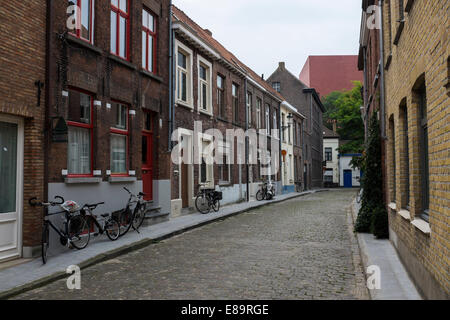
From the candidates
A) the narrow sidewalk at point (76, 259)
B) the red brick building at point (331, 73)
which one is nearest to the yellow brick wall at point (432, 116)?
the narrow sidewalk at point (76, 259)

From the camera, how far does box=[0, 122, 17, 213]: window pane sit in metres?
7.42

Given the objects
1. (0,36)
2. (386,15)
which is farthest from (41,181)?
(386,15)

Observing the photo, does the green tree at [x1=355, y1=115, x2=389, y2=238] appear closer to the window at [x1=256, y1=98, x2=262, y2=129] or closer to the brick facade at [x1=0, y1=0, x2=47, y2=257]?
the brick facade at [x1=0, y1=0, x2=47, y2=257]

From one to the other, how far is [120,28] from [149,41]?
1.70 m

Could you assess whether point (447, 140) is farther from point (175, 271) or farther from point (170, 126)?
point (170, 126)

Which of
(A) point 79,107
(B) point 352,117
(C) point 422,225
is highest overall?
(B) point 352,117

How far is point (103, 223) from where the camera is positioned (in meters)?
9.48

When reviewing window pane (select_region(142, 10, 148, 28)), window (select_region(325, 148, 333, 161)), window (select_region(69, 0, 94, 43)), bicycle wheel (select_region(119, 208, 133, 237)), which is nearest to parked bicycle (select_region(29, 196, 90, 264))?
bicycle wheel (select_region(119, 208, 133, 237))

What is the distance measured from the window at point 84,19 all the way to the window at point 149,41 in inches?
107

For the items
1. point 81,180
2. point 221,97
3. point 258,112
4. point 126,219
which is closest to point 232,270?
point 81,180

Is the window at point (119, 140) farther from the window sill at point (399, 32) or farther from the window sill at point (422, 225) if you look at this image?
the window sill at point (422, 225)

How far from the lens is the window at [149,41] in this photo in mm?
12688

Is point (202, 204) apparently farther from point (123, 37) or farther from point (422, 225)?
point (422, 225)

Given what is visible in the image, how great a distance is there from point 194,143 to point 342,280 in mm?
10812
